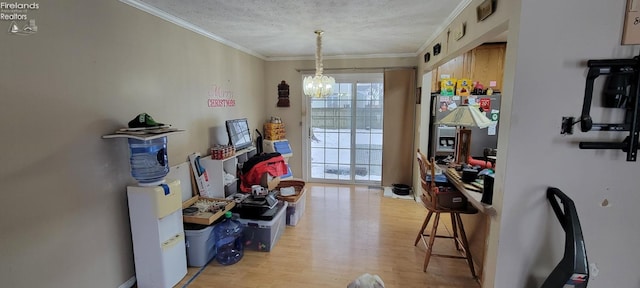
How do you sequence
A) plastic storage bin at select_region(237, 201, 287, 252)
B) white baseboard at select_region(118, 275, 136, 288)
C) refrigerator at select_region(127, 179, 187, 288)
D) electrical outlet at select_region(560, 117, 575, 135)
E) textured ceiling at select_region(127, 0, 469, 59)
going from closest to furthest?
electrical outlet at select_region(560, 117, 575, 135) → refrigerator at select_region(127, 179, 187, 288) → white baseboard at select_region(118, 275, 136, 288) → textured ceiling at select_region(127, 0, 469, 59) → plastic storage bin at select_region(237, 201, 287, 252)

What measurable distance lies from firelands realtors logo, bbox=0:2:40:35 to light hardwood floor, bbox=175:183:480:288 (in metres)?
2.01

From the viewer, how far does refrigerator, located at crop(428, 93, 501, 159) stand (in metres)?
3.43

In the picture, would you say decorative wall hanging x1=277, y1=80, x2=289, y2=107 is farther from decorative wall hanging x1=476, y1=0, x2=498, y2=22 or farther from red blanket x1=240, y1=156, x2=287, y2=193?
decorative wall hanging x1=476, y1=0, x2=498, y2=22

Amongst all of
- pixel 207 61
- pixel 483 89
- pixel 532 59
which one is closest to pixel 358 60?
pixel 483 89

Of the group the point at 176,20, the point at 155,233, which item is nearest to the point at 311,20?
the point at 176,20

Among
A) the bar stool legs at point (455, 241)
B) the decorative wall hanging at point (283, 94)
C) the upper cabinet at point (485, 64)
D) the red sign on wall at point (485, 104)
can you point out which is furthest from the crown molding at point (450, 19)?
the decorative wall hanging at point (283, 94)

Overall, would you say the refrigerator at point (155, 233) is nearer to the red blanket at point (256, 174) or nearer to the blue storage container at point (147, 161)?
the blue storage container at point (147, 161)

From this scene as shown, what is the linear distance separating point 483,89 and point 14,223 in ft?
14.9

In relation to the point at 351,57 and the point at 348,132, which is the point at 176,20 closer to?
the point at 351,57

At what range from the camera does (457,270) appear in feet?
8.09

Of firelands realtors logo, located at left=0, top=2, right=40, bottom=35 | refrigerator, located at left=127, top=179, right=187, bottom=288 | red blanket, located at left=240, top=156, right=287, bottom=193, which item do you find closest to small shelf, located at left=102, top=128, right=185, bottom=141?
refrigerator, located at left=127, top=179, right=187, bottom=288

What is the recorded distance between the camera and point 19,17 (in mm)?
1484

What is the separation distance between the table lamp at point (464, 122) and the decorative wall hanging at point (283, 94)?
2.89 metres

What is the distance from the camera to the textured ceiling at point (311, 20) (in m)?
2.28
